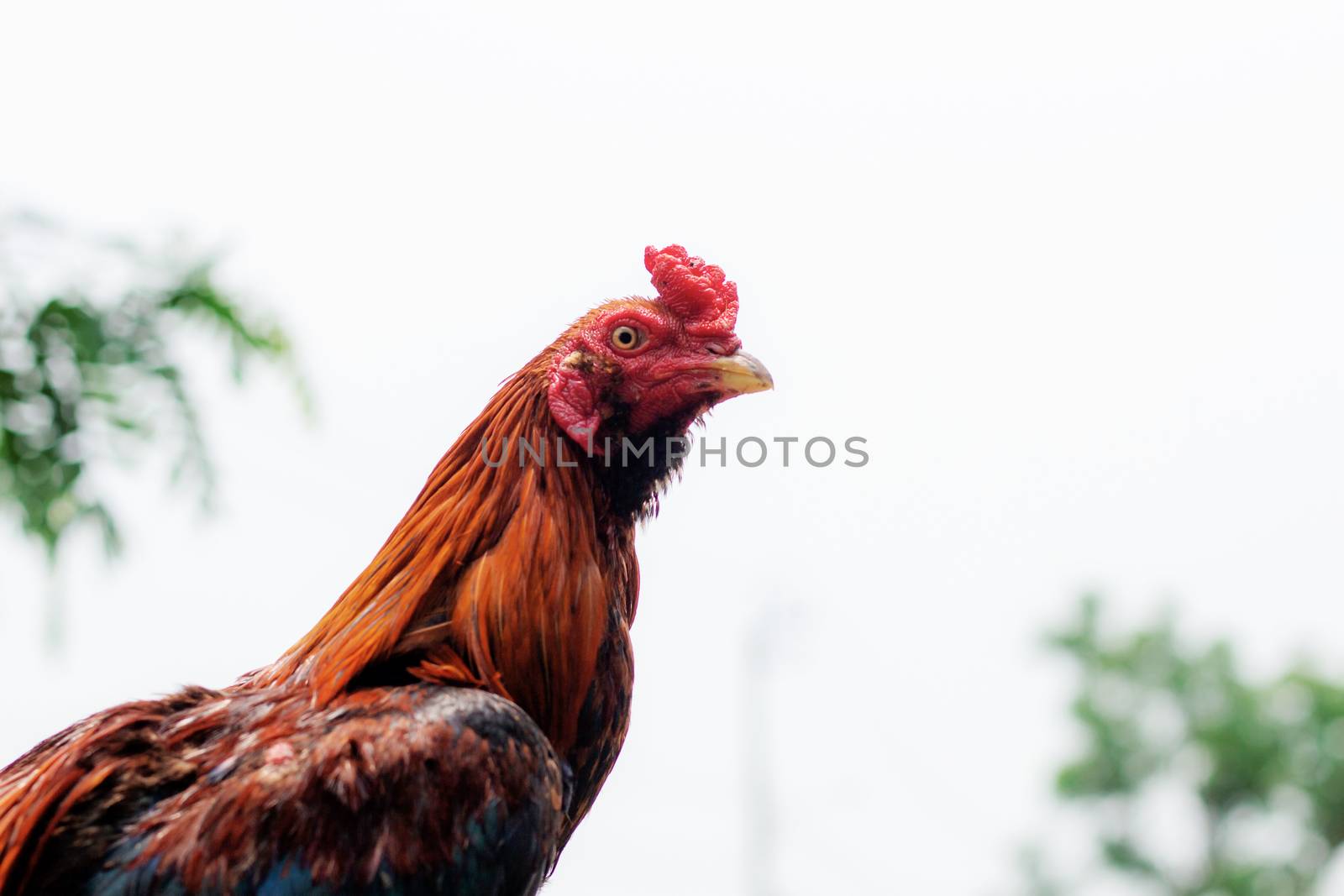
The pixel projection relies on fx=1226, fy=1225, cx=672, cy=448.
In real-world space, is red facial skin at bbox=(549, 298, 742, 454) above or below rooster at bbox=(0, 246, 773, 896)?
above

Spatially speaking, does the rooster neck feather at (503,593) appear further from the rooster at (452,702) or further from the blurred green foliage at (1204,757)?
the blurred green foliage at (1204,757)

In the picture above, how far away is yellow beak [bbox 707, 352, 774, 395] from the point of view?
2260 millimetres

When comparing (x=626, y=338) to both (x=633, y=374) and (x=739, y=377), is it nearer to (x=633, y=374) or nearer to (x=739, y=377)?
(x=633, y=374)

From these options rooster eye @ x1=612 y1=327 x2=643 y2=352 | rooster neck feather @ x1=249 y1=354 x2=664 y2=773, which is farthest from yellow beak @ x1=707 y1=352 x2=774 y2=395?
rooster neck feather @ x1=249 y1=354 x2=664 y2=773

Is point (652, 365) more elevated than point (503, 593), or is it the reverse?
point (652, 365)

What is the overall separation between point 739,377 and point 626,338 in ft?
0.73

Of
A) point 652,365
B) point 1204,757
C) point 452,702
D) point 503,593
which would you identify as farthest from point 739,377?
point 1204,757

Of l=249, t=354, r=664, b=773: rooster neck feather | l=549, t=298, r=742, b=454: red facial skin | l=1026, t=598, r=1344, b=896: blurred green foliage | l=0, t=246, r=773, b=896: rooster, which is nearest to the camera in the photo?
l=0, t=246, r=773, b=896: rooster

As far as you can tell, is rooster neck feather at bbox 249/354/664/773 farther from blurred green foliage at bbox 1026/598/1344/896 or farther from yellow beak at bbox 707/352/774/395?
blurred green foliage at bbox 1026/598/1344/896

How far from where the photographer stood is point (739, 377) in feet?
7.43

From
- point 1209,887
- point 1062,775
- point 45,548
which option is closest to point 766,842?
point 1062,775

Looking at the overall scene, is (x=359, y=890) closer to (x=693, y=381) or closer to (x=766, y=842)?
(x=693, y=381)

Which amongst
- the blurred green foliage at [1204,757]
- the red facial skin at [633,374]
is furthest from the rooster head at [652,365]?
the blurred green foliage at [1204,757]

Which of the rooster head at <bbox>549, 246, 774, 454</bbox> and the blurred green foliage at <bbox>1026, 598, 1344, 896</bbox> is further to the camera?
the blurred green foliage at <bbox>1026, 598, 1344, 896</bbox>
